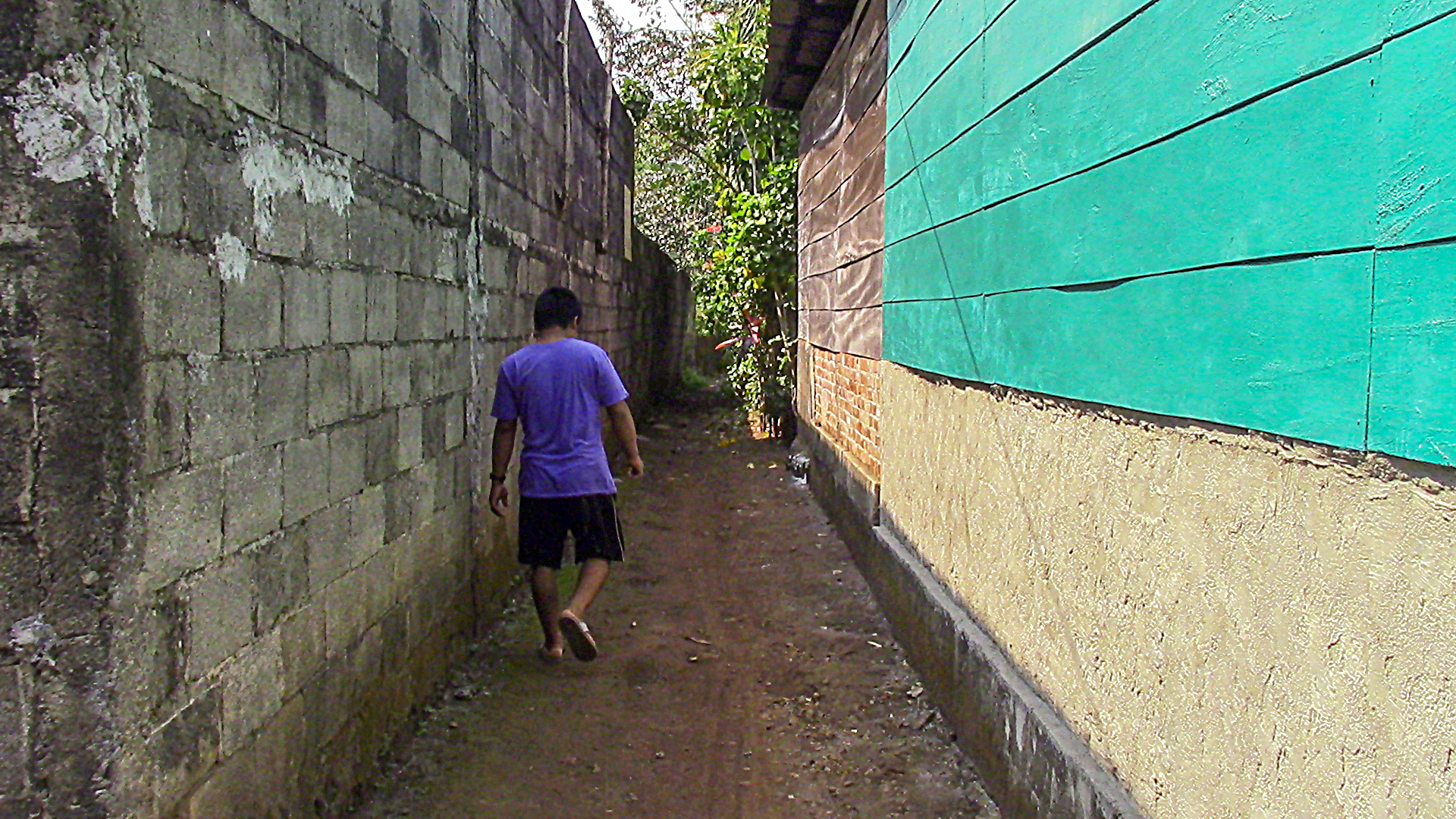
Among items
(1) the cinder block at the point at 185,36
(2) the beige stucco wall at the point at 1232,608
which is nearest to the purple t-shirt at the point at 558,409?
(2) the beige stucco wall at the point at 1232,608

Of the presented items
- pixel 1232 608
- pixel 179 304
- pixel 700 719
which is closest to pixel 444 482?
pixel 700 719

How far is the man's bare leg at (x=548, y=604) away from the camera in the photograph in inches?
187

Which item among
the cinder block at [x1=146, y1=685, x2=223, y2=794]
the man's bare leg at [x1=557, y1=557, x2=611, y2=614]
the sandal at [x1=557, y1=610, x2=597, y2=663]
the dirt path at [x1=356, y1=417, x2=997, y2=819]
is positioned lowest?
the dirt path at [x1=356, y1=417, x2=997, y2=819]

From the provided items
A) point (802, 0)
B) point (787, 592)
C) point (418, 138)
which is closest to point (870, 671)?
point (787, 592)

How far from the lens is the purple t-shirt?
4648mm

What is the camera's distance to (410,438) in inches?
157

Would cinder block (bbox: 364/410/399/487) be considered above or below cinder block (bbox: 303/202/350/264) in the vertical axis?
below

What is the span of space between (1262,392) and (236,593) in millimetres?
2187

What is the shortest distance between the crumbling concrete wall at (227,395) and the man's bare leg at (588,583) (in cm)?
50

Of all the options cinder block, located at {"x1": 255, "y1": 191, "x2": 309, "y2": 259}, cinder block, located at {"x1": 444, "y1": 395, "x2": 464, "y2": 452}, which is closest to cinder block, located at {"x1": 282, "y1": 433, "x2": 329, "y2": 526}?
cinder block, located at {"x1": 255, "y1": 191, "x2": 309, "y2": 259}

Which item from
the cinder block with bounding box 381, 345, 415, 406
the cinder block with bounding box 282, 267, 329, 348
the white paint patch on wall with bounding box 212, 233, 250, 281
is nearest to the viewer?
the white paint patch on wall with bounding box 212, 233, 250, 281

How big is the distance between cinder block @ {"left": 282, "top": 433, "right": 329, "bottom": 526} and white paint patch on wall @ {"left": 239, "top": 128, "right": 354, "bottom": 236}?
1.93ft

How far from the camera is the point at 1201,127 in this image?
6.68 feet

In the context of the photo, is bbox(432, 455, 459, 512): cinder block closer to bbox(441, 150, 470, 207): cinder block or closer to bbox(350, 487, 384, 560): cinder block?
bbox(350, 487, 384, 560): cinder block
